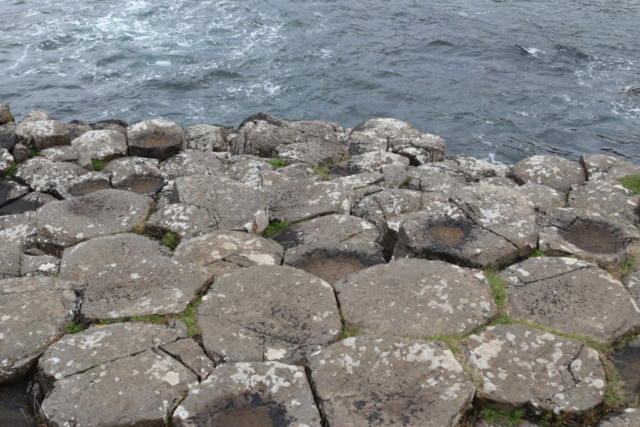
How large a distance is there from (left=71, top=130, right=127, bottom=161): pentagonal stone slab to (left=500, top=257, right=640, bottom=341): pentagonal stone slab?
7473mm

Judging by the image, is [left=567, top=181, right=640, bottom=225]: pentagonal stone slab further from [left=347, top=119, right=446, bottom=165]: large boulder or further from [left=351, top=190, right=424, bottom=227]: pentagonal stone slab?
[left=347, top=119, right=446, bottom=165]: large boulder

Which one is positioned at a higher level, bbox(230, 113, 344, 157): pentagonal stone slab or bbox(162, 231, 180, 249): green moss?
bbox(162, 231, 180, 249): green moss

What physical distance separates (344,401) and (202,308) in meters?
1.66

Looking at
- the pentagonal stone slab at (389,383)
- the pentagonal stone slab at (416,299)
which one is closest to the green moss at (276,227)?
the pentagonal stone slab at (416,299)

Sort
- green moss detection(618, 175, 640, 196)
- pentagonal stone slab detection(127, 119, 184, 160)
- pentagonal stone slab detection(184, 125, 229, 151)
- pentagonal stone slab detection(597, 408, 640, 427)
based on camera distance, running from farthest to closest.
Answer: pentagonal stone slab detection(184, 125, 229, 151) < pentagonal stone slab detection(127, 119, 184, 160) < green moss detection(618, 175, 640, 196) < pentagonal stone slab detection(597, 408, 640, 427)

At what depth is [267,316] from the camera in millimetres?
4660

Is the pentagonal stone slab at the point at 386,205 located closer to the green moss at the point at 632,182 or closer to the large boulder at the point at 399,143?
the large boulder at the point at 399,143

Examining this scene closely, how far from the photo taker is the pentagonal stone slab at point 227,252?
5555 millimetres

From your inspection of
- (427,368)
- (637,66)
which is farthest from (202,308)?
(637,66)

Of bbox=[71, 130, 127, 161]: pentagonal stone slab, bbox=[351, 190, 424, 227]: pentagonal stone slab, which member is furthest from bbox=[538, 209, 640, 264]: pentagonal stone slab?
bbox=[71, 130, 127, 161]: pentagonal stone slab

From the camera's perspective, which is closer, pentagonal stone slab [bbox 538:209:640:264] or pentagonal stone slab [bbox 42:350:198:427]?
pentagonal stone slab [bbox 42:350:198:427]

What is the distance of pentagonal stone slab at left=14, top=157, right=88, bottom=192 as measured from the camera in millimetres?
8438

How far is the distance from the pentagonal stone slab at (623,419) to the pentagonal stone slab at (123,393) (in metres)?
3.09

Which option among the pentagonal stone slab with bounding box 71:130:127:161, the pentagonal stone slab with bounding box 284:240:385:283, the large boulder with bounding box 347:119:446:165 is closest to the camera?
the pentagonal stone slab with bounding box 284:240:385:283
